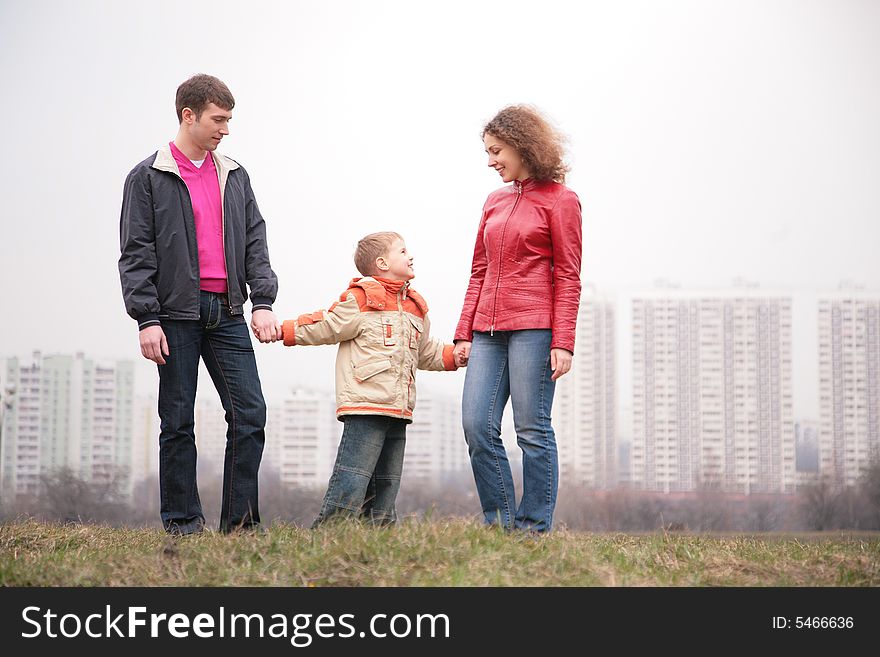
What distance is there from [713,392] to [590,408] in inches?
262

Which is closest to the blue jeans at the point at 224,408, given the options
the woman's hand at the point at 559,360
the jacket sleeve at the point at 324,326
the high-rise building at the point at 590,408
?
the jacket sleeve at the point at 324,326

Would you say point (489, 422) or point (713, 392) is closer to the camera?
point (489, 422)

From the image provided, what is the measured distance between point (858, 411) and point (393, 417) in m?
46.4

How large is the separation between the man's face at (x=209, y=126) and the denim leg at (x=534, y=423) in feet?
5.37

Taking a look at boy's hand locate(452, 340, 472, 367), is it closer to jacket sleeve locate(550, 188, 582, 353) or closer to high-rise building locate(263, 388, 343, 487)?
jacket sleeve locate(550, 188, 582, 353)

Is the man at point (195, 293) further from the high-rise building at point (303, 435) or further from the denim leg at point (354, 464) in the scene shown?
the high-rise building at point (303, 435)

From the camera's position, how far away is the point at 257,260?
4652 mm

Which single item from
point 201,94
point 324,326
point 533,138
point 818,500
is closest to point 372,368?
point 324,326

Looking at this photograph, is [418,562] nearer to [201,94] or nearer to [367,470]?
[367,470]

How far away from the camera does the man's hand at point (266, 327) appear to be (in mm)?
4457

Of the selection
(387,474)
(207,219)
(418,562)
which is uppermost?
(207,219)

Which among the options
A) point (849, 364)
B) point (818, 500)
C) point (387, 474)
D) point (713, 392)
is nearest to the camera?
point (387, 474)

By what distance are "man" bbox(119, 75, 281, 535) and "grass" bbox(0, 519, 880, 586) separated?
16.5 inches
